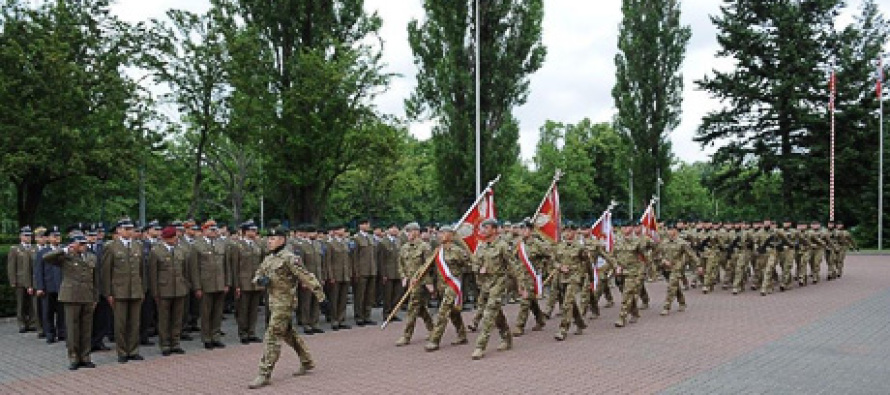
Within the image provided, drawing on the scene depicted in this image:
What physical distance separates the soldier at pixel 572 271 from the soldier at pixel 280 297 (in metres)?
4.66

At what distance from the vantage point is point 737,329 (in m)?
12.8

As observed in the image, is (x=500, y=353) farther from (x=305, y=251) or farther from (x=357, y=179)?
(x=357, y=179)

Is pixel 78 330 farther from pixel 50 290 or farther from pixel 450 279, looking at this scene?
pixel 450 279

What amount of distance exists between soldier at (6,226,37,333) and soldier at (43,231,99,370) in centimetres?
341

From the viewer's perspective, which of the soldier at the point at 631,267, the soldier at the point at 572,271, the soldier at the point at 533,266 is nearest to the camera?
the soldier at the point at 572,271

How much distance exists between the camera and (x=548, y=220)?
46.8 feet

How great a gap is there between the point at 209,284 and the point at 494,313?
4.52 m

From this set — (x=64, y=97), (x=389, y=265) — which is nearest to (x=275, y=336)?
(x=389, y=265)

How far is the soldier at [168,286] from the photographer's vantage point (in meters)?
11.0

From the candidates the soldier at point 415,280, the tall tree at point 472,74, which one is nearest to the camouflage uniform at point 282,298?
the soldier at point 415,280

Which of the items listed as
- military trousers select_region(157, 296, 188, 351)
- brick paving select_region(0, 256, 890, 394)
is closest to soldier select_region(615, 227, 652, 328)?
brick paving select_region(0, 256, 890, 394)

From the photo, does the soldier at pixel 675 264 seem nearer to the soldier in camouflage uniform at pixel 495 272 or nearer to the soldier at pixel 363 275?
the soldier in camouflage uniform at pixel 495 272

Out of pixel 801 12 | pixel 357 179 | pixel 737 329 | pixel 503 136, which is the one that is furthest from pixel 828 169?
pixel 737 329

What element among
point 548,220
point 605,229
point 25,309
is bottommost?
point 25,309
